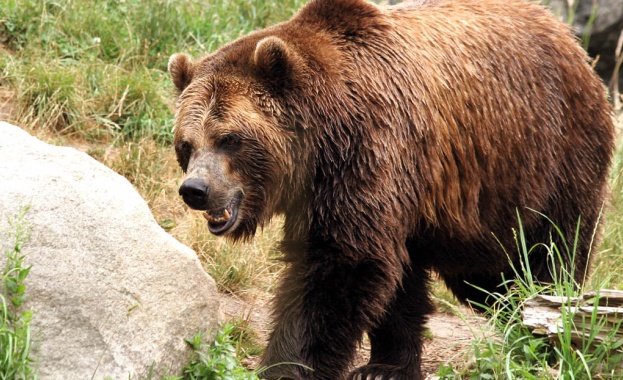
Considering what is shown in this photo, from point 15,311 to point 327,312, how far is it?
1.59 m

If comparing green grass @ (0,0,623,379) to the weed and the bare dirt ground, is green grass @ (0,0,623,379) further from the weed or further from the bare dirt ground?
the weed

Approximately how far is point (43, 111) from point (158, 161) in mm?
988

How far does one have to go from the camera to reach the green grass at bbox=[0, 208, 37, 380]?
3.73 metres

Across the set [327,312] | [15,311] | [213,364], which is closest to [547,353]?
[327,312]

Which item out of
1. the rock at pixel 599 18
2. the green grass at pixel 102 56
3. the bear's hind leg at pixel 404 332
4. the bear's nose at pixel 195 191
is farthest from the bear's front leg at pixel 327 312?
the rock at pixel 599 18

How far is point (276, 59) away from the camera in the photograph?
4.75m

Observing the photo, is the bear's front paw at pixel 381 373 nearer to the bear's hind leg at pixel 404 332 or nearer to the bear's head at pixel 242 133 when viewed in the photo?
the bear's hind leg at pixel 404 332

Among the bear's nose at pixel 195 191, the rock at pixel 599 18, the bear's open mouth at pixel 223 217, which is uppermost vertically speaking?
the bear's nose at pixel 195 191

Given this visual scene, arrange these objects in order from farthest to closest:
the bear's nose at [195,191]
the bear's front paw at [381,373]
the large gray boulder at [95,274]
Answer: the bear's front paw at [381,373]
the bear's nose at [195,191]
the large gray boulder at [95,274]

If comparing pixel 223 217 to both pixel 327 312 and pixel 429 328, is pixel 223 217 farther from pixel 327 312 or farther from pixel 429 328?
pixel 429 328

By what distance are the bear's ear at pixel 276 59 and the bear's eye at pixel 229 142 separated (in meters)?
0.37

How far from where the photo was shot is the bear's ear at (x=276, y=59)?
15.5ft

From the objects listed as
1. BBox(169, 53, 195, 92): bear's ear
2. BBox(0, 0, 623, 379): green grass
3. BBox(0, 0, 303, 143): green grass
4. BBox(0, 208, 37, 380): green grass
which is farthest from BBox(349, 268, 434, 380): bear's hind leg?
BBox(0, 0, 303, 143): green grass

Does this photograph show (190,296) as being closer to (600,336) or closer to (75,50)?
(600,336)
